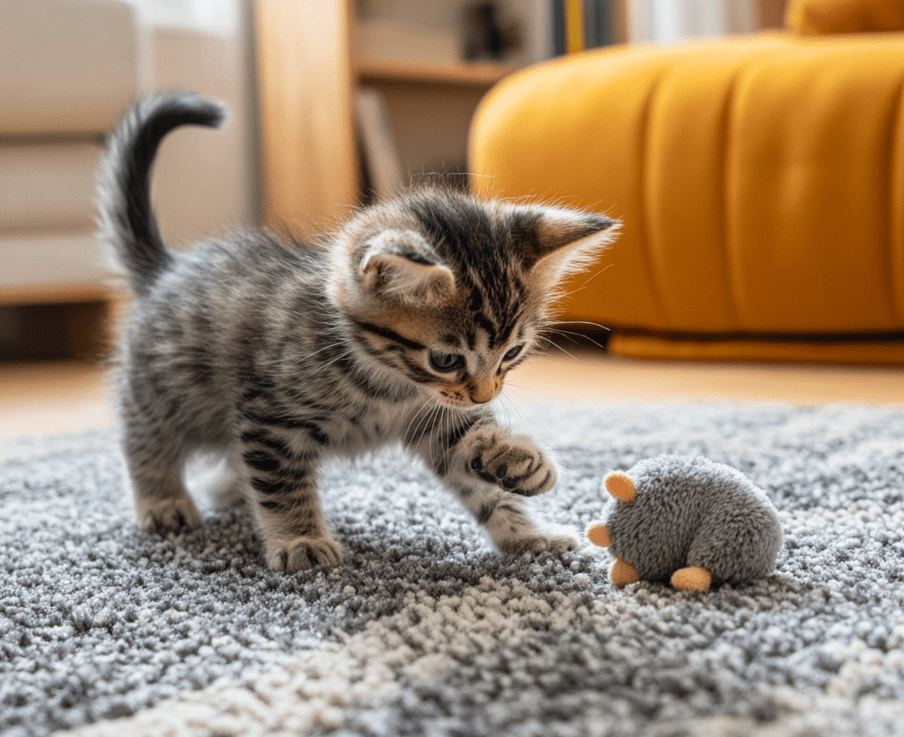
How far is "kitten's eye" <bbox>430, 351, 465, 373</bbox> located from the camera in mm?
941

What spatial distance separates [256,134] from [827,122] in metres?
1.93

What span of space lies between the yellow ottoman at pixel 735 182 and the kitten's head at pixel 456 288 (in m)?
0.96

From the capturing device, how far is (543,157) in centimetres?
227

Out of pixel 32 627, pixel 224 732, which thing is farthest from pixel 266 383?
pixel 224 732

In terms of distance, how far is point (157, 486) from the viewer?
1189 mm

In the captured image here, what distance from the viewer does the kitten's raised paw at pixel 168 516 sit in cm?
112

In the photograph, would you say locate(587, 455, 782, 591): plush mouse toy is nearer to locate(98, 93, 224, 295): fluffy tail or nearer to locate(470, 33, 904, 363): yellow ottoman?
locate(98, 93, 224, 295): fluffy tail

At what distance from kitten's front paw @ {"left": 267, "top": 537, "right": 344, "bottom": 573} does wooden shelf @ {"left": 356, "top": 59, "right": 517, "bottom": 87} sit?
212cm

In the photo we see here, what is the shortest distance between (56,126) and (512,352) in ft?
5.56

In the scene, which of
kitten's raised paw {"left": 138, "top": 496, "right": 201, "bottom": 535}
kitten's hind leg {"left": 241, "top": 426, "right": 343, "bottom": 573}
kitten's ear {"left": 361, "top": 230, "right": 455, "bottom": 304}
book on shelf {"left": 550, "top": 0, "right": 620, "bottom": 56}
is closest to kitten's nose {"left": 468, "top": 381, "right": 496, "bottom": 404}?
kitten's ear {"left": 361, "top": 230, "right": 455, "bottom": 304}

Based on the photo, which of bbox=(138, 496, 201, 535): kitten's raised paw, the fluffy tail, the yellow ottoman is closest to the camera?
bbox=(138, 496, 201, 535): kitten's raised paw

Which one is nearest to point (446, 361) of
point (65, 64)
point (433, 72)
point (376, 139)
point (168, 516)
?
point (168, 516)

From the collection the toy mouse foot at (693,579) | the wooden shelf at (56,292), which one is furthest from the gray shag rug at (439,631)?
the wooden shelf at (56,292)

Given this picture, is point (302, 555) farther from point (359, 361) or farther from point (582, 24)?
point (582, 24)
